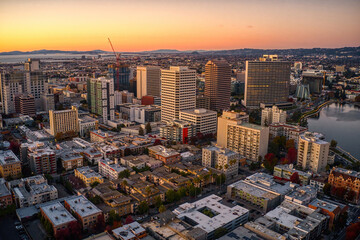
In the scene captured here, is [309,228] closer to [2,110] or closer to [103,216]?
[103,216]

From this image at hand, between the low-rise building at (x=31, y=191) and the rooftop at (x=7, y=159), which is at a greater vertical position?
the rooftop at (x=7, y=159)

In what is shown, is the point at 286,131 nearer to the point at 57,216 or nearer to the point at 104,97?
the point at 104,97

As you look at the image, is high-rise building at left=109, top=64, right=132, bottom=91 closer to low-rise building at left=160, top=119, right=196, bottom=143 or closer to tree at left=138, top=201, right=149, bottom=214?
low-rise building at left=160, top=119, right=196, bottom=143

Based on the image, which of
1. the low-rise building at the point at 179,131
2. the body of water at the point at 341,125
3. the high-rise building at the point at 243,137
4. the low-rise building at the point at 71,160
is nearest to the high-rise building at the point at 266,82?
the body of water at the point at 341,125

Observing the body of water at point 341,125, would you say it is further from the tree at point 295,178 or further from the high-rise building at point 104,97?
the high-rise building at point 104,97

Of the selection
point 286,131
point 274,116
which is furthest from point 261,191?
point 274,116

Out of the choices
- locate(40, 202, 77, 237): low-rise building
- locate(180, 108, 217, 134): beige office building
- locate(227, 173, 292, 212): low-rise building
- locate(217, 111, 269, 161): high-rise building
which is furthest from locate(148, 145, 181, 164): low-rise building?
locate(40, 202, 77, 237): low-rise building
